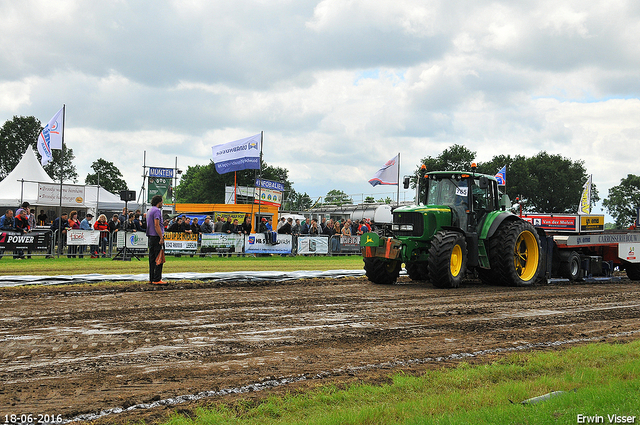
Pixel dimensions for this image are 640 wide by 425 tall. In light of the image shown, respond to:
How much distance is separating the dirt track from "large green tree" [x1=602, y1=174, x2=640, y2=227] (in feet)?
255

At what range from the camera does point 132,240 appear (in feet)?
66.6

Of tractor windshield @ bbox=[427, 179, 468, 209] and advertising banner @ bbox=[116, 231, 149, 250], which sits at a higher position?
tractor windshield @ bbox=[427, 179, 468, 209]

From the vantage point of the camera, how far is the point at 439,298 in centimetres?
1055

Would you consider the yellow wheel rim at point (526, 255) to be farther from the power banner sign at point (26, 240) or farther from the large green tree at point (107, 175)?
the large green tree at point (107, 175)

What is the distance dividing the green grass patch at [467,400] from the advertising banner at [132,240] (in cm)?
1689

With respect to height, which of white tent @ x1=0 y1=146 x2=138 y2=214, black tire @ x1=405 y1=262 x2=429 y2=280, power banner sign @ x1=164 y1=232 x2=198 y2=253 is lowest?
black tire @ x1=405 y1=262 x2=429 y2=280

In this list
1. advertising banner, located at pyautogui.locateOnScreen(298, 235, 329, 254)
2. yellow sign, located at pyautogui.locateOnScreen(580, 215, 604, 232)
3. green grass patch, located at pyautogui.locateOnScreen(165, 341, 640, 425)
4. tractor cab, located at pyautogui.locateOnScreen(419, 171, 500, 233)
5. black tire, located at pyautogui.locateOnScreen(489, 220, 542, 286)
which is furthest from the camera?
advertising banner, located at pyautogui.locateOnScreen(298, 235, 329, 254)

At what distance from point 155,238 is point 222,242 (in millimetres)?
11220

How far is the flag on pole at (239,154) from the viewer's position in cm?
2542

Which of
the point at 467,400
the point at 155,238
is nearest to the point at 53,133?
the point at 155,238

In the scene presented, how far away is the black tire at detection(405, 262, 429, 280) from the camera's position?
14079mm

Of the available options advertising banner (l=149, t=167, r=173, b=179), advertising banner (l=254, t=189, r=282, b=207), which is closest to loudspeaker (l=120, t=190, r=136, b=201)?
advertising banner (l=149, t=167, r=173, b=179)

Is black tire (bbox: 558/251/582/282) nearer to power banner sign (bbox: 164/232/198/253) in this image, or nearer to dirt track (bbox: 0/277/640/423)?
dirt track (bbox: 0/277/640/423)

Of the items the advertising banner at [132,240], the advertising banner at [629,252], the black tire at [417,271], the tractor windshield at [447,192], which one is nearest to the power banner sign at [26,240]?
the advertising banner at [132,240]
